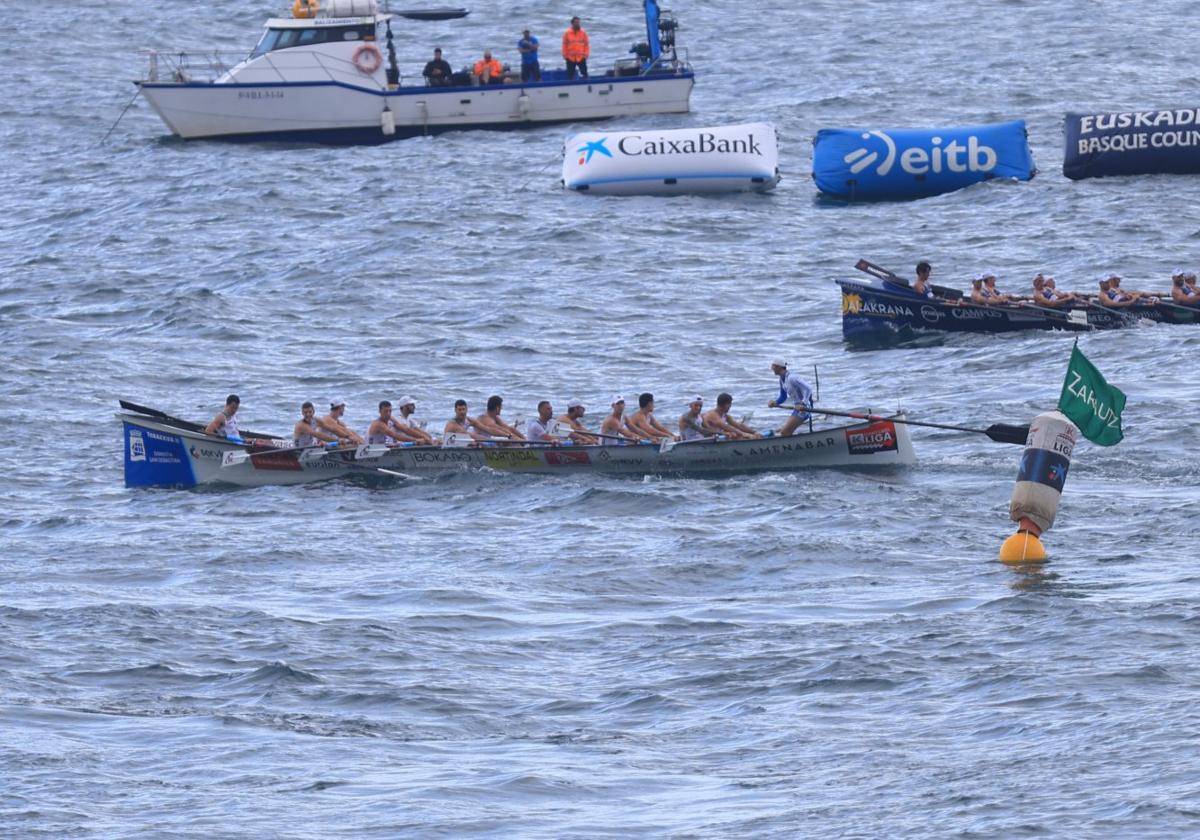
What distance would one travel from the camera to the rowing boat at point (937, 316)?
39781mm

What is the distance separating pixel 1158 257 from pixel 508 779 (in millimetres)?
27739

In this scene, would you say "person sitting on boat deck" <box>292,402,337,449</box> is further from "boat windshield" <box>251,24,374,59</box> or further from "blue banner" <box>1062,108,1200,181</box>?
"boat windshield" <box>251,24,374,59</box>

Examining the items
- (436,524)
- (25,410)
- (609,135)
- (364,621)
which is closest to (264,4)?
(609,135)

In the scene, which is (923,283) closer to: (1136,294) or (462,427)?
(1136,294)

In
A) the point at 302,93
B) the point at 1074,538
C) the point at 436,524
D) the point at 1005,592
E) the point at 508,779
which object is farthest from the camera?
the point at 302,93

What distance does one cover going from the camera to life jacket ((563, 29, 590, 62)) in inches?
2258

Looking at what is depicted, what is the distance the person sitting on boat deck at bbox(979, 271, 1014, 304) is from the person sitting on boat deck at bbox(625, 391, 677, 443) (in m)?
9.38

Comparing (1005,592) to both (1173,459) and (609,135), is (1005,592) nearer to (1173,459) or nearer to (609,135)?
(1173,459)

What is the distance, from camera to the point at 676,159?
5125 cm

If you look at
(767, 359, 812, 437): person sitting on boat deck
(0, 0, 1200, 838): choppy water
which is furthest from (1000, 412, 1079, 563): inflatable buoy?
(767, 359, 812, 437): person sitting on boat deck

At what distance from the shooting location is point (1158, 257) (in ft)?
147

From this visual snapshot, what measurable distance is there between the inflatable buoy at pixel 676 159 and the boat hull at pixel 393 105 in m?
5.57

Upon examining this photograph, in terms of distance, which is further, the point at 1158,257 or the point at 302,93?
the point at 302,93

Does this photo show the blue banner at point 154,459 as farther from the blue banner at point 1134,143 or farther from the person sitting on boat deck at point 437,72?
the blue banner at point 1134,143
